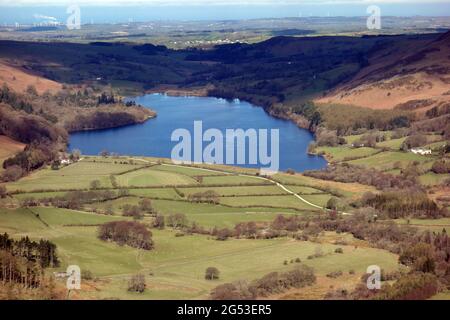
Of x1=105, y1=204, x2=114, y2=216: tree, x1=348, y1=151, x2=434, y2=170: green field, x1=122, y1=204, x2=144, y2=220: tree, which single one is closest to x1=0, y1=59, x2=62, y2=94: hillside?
x1=348, y1=151, x2=434, y2=170: green field

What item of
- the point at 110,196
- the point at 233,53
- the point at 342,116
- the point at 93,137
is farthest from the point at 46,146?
the point at 233,53

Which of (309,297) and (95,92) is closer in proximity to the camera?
(309,297)

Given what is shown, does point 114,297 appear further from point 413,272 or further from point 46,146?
point 46,146

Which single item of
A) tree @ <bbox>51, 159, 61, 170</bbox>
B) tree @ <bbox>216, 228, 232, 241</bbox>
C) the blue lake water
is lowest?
the blue lake water

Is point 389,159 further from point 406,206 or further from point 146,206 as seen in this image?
point 146,206

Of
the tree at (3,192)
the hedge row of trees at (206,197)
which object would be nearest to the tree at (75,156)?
the tree at (3,192)

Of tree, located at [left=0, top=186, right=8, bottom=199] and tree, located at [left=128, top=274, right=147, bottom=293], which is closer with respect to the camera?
tree, located at [left=128, top=274, right=147, bottom=293]

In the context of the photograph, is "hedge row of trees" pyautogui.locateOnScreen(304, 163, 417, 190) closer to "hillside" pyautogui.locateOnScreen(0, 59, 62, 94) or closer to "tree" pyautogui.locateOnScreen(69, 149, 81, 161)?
"tree" pyautogui.locateOnScreen(69, 149, 81, 161)
